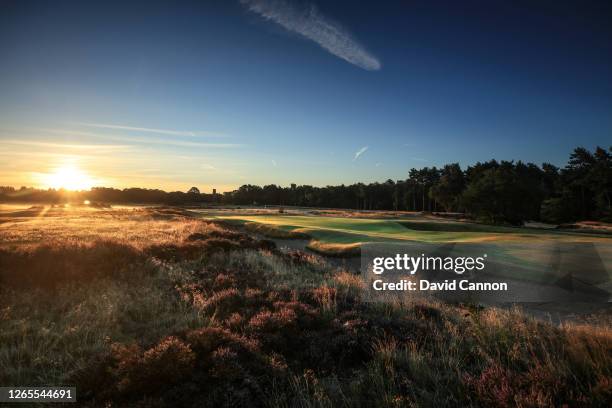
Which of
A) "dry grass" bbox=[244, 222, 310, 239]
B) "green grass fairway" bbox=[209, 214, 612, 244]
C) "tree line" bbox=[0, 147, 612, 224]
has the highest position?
Result: "tree line" bbox=[0, 147, 612, 224]

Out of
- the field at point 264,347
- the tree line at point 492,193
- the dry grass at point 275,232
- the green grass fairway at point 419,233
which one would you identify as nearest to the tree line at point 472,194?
the tree line at point 492,193

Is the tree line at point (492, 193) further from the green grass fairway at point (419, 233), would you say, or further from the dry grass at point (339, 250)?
the dry grass at point (339, 250)

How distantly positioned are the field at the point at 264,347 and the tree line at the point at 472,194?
170 ft

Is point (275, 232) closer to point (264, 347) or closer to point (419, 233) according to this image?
point (419, 233)

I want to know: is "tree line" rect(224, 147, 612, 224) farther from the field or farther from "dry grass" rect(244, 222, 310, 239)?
the field

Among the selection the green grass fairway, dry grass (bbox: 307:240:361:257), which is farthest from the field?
the green grass fairway

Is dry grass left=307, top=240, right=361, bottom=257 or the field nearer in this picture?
the field

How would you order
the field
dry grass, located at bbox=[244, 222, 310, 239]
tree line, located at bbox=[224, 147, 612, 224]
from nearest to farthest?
the field, dry grass, located at bbox=[244, 222, 310, 239], tree line, located at bbox=[224, 147, 612, 224]

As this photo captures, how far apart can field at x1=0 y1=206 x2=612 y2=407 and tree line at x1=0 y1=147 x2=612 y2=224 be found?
51.8 metres

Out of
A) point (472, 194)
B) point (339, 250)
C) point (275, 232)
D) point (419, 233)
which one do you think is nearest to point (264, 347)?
point (339, 250)

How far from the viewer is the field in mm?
4227

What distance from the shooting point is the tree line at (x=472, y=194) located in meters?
53.8

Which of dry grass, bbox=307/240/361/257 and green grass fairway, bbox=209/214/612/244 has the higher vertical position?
green grass fairway, bbox=209/214/612/244

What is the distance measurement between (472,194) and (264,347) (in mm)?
58019
